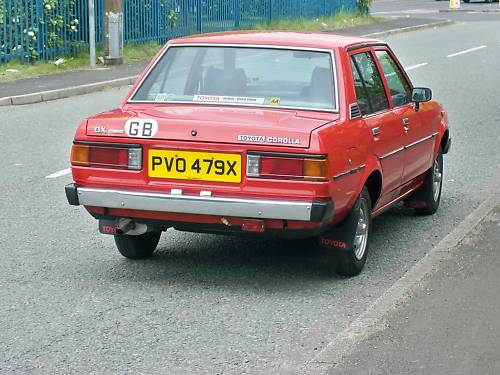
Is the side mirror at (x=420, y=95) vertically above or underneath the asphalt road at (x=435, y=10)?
above

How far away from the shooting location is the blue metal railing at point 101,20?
19891 millimetres

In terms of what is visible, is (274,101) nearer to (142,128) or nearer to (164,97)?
(164,97)

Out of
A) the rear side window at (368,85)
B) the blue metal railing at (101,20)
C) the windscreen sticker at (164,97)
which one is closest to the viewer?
the windscreen sticker at (164,97)

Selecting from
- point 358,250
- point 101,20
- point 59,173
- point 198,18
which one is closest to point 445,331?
point 358,250

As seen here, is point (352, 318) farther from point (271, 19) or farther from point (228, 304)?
point (271, 19)

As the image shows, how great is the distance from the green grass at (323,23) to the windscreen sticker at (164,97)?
22.5 m

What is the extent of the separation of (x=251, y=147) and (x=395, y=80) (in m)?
2.30

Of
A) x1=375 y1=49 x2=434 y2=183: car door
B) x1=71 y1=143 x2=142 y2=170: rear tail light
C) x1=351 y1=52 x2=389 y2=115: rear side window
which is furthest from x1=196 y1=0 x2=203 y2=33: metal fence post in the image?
x1=71 y1=143 x2=142 y2=170: rear tail light

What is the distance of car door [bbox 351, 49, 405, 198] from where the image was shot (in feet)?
23.4

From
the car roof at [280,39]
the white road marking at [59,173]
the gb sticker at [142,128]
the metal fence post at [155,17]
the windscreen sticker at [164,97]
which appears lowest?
the metal fence post at [155,17]

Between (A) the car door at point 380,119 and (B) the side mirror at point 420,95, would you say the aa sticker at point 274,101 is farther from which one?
(B) the side mirror at point 420,95

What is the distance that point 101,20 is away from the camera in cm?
2272

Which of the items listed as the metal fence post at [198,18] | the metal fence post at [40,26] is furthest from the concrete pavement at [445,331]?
the metal fence post at [198,18]

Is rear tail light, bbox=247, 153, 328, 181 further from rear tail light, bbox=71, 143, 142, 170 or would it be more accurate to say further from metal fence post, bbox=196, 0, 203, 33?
metal fence post, bbox=196, 0, 203, 33
